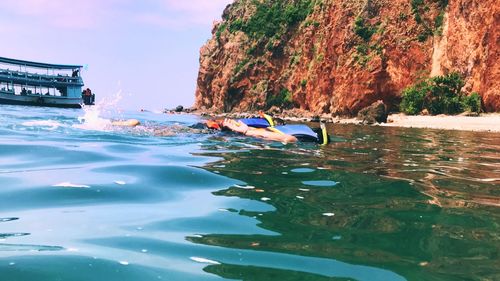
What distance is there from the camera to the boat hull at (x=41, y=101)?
38.0 m

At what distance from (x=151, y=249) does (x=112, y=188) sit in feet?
6.79

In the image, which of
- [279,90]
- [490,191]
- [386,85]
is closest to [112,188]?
[490,191]

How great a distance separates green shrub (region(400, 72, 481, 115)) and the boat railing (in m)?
30.3

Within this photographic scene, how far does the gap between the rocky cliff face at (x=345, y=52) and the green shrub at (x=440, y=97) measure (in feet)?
2.50

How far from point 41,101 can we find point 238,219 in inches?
1601

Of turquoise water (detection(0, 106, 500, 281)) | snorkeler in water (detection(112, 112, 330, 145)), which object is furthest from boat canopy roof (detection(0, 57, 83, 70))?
turquoise water (detection(0, 106, 500, 281))

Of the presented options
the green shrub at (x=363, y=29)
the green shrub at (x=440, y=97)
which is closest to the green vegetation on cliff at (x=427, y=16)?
the green shrub at (x=363, y=29)

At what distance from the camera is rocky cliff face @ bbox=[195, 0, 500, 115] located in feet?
102

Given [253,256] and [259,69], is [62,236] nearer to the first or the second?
[253,256]

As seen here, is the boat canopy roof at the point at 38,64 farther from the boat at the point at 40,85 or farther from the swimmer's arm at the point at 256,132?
the swimmer's arm at the point at 256,132

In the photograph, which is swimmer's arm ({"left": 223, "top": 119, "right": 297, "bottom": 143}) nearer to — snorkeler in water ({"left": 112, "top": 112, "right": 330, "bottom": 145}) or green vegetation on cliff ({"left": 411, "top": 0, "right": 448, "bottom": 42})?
snorkeler in water ({"left": 112, "top": 112, "right": 330, "bottom": 145})

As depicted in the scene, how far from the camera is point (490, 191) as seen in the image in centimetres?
526

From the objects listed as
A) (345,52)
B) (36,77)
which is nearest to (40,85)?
(36,77)

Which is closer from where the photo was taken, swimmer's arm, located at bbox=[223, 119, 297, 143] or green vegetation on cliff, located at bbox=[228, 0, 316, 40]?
swimmer's arm, located at bbox=[223, 119, 297, 143]
